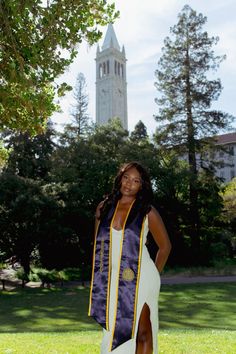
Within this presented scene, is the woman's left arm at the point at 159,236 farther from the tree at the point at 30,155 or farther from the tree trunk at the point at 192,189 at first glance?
the tree at the point at 30,155

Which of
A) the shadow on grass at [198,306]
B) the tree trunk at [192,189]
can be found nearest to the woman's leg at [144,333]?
the shadow on grass at [198,306]

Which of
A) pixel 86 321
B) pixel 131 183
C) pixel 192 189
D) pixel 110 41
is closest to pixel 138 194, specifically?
pixel 131 183

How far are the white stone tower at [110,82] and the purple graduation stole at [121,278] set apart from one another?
307 feet

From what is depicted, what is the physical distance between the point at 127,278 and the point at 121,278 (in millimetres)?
55

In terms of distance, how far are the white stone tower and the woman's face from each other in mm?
93246

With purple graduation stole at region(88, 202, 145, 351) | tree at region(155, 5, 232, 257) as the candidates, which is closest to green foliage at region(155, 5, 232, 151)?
tree at region(155, 5, 232, 257)

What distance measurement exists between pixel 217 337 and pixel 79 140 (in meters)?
22.9

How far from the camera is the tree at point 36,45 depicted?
5.15 meters

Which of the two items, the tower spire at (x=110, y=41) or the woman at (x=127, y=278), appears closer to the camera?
the woman at (x=127, y=278)

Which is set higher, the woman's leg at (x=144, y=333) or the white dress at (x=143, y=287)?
the white dress at (x=143, y=287)

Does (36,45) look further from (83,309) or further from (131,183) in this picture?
(83,309)

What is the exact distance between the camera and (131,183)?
3680 millimetres

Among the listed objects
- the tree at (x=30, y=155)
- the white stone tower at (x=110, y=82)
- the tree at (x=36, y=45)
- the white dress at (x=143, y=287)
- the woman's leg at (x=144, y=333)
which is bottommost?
the woman's leg at (x=144, y=333)

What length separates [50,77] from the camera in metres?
5.67
